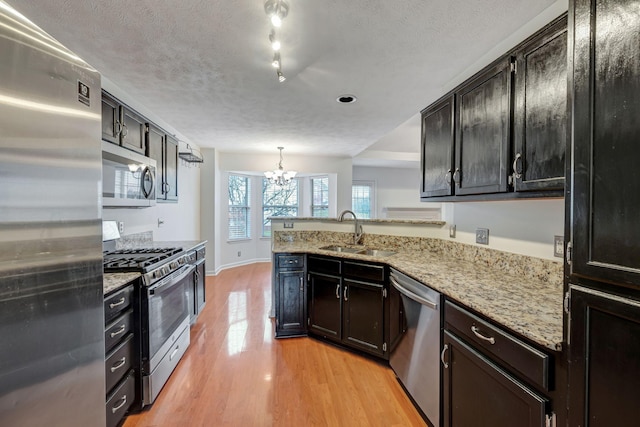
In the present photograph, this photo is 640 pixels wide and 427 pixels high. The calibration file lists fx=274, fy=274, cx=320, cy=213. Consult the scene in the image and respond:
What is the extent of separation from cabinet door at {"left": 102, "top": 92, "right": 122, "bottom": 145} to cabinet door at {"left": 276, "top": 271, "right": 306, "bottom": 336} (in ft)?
5.91

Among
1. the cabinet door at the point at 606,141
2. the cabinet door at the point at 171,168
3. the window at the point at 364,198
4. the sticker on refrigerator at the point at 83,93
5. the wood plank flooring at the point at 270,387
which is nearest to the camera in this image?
the cabinet door at the point at 606,141

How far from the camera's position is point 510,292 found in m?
1.43

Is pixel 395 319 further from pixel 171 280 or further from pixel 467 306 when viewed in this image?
pixel 171 280

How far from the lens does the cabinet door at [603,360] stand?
0.70 m

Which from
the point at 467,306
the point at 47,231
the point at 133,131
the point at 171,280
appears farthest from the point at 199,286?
the point at 467,306

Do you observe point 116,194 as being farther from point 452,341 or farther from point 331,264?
point 452,341

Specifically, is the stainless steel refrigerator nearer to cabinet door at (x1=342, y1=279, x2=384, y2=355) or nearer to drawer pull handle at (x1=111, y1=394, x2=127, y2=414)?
drawer pull handle at (x1=111, y1=394, x2=127, y2=414)

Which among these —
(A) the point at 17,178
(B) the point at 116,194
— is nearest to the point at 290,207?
(B) the point at 116,194

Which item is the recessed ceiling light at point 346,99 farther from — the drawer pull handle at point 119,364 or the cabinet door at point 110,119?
the drawer pull handle at point 119,364

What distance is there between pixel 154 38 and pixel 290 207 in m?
5.02

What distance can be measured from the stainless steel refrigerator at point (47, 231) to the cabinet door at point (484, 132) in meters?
1.89

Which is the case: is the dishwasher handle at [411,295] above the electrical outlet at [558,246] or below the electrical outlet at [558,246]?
below

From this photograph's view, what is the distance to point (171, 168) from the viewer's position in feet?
10.6

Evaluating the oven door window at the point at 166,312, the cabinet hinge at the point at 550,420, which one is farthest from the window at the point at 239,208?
the cabinet hinge at the point at 550,420
